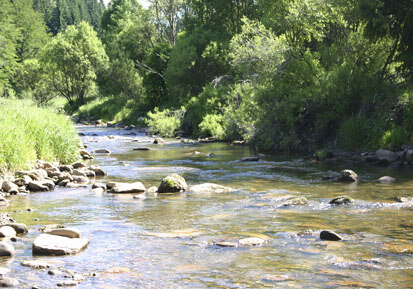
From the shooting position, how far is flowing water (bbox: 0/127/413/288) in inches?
242

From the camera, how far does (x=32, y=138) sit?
15516 millimetres

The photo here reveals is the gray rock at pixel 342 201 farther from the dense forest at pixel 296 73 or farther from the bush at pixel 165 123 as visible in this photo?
the bush at pixel 165 123

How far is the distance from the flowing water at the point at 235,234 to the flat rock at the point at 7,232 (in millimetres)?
302

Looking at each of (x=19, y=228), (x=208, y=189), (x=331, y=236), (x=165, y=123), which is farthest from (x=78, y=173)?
(x=165, y=123)

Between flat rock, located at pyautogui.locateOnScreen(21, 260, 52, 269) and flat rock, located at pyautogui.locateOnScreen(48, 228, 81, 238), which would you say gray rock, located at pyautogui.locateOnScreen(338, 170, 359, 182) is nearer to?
flat rock, located at pyautogui.locateOnScreen(48, 228, 81, 238)

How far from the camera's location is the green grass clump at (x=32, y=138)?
531 inches

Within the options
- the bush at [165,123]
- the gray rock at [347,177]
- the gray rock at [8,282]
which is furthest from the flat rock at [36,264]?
the bush at [165,123]

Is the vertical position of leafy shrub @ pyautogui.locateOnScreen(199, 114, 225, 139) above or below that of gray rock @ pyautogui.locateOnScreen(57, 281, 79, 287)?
above

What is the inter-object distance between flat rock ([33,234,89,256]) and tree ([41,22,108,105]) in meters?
50.6

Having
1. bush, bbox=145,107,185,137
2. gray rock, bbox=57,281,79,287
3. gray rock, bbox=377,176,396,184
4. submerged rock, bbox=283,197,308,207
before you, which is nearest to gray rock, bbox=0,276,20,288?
gray rock, bbox=57,281,79,287

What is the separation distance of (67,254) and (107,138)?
978 inches

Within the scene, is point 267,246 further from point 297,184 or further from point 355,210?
point 297,184

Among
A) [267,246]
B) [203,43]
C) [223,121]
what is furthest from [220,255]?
[203,43]

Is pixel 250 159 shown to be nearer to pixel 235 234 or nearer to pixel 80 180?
pixel 80 180
